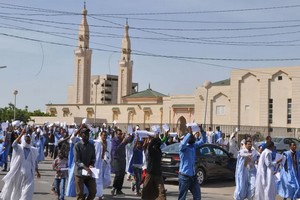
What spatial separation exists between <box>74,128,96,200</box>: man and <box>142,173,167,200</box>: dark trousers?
1.85 meters

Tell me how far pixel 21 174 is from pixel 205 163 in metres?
8.86

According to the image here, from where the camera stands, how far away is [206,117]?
65.6 m

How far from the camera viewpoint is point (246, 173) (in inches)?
577

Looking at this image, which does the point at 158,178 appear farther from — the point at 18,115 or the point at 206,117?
the point at 18,115

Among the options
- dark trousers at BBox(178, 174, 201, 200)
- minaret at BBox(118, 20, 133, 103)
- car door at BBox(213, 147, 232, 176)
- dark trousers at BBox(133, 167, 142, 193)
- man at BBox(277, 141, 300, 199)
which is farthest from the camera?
minaret at BBox(118, 20, 133, 103)

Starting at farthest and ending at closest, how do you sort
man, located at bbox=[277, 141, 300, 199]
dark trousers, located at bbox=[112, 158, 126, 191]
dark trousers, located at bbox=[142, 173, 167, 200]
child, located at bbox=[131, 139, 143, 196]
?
1. child, located at bbox=[131, 139, 143, 196]
2. dark trousers, located at bbox=[112, 158, 126, 191]
3. man, located at bbox=[277, 141, 300, 199]
4. dark trousers, located at bbox=[142, 173, 167, 200]

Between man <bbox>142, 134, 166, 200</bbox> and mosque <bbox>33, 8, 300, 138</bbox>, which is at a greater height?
mosque <bbox>33, 8, 300, 138</bbox>

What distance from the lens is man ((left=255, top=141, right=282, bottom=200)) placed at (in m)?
13.7

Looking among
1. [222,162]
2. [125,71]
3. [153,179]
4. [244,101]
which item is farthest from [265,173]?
[125,71]

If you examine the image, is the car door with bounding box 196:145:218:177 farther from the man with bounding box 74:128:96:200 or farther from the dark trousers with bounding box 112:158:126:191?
the man with bounding box 74:128:96:200

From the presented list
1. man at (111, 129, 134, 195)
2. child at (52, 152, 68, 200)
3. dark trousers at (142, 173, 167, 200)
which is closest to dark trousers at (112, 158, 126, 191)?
man at (111, 129, 134, 195)

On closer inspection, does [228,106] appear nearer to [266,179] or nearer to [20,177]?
[266,179]

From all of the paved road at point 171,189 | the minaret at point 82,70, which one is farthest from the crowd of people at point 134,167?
the minaret at point 82,70

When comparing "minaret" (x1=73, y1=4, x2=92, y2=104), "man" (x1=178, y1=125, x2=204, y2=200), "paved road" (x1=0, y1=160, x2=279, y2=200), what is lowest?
"paved road" (x1=0, y1=160, x2=279, y2=200)
